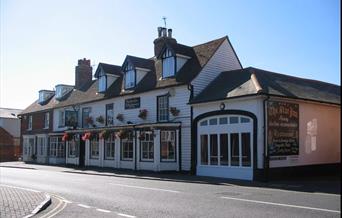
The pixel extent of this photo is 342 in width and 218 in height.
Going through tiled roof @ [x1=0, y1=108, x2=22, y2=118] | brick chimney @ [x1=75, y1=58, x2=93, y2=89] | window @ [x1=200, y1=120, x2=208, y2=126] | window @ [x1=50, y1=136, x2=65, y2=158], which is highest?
brick chimney @ [x1=75, y1=58, x2=93, y2=89]

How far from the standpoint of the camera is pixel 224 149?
23.5m

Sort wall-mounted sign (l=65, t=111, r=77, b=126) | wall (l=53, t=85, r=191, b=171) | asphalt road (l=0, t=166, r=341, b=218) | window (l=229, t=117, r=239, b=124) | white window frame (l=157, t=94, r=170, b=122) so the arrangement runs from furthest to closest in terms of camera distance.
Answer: wall-mounted sign (l=65, t=111, r=77, b=126), white window frame (l=157, t=94, r=170, b=122), wall (l=53, t=85, r=191, b=171), window (l=229, t=117, r=239, b=124), asphalt road (l=0, t=166, r=341, b=218)

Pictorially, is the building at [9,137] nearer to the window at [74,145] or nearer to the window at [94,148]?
the window at [74,145]

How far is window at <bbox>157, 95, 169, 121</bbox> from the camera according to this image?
1117 inches

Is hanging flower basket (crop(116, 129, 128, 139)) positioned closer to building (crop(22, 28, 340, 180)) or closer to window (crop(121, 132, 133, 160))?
building (crop(22, 28, 340, 180))

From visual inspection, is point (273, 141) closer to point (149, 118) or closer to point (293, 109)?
point (293, 109)

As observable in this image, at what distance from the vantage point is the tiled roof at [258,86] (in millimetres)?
22578

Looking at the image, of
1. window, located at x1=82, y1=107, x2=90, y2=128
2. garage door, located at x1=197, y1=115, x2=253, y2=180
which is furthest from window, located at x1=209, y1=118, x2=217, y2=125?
window, located at x1=82, y1=107, x2=90, y2=128

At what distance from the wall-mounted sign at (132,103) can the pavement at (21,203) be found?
52.2 ft

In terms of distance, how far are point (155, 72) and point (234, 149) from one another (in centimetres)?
1049

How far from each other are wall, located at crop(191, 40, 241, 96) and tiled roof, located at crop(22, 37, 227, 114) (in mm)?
315

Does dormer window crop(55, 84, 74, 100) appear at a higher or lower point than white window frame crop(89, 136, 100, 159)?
higher

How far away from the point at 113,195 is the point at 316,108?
11931mm

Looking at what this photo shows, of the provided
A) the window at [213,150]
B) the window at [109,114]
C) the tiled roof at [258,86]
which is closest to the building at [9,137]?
the window at [109,114]
